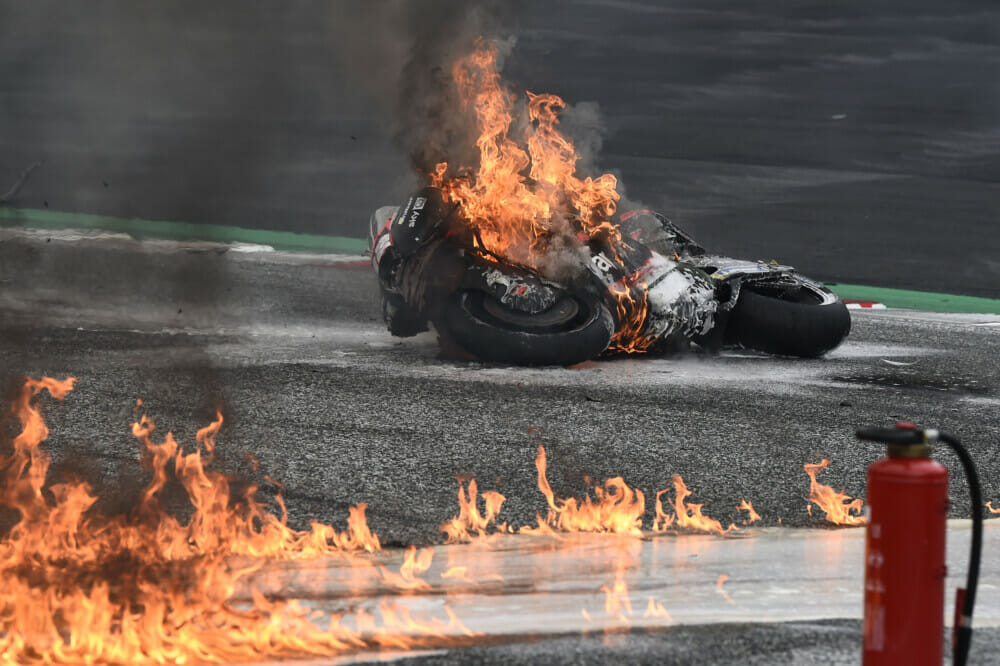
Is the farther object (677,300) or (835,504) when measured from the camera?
(677,300)

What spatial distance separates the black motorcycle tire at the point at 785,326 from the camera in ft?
38.4

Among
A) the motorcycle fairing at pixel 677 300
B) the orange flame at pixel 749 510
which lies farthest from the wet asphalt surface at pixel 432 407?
the motorcycle fairing at pixel 677 300

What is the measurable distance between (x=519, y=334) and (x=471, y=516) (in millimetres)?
4728

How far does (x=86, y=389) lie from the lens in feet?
29.1

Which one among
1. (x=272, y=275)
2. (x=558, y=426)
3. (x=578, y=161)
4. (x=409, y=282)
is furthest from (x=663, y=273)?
(x=272, y=275)

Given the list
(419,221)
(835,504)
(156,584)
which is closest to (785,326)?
(419,221)

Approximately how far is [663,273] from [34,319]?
670cm

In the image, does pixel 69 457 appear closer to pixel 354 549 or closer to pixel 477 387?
pixel 354 549

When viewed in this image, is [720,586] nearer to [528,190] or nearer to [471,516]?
[471,516]

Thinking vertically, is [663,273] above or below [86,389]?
above

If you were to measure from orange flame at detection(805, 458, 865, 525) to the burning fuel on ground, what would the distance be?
43cm

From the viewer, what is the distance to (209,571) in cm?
464

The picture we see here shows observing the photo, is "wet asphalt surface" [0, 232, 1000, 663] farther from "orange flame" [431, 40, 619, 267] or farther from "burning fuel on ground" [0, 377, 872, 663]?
"orange flame" [431, 40, 619, 267]

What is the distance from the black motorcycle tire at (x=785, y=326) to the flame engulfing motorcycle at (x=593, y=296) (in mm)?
10
